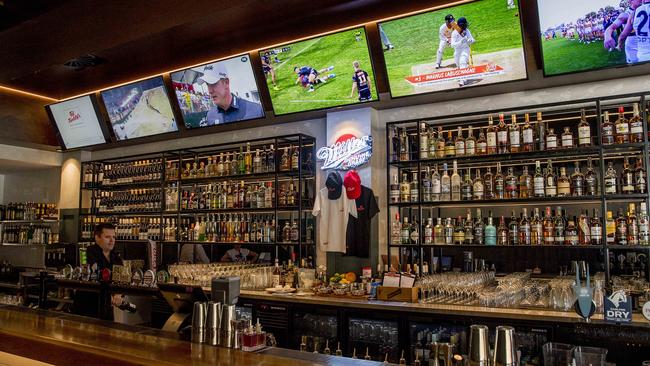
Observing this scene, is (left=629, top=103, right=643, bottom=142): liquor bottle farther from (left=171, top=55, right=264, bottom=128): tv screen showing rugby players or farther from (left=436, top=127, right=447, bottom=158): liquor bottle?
(left=171, top=55, right=264, bottom=128): tv screen showing rugby players

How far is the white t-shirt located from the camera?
5516mm

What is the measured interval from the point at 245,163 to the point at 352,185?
5.60ft

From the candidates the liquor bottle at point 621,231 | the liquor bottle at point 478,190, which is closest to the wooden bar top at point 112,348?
the liquor bottle at point 478,190

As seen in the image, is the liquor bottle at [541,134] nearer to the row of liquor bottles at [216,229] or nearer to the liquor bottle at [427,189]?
the liquor bottle at [427,189]

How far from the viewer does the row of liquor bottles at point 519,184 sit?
14.0 ft

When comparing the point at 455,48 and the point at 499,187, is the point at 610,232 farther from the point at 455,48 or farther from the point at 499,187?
the point at 455,48

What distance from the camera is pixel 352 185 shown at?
5.45 metres

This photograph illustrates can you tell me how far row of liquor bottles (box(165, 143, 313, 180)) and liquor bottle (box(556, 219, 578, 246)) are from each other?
2964mm

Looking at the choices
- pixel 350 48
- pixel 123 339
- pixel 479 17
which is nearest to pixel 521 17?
pixel 479 17

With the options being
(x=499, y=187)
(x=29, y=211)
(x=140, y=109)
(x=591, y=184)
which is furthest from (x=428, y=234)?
(x=29, y=211)

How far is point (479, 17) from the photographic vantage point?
4.45 meters

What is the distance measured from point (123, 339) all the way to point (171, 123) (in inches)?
186

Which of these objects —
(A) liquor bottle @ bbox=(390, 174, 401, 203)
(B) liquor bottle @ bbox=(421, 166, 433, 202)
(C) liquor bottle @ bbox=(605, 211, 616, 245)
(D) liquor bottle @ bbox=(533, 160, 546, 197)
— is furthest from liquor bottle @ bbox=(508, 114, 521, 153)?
(A) liquor bottle @ bbox=(390, 174, 401, 203)

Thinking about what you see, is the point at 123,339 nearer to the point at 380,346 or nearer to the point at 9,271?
the point at 380,346
